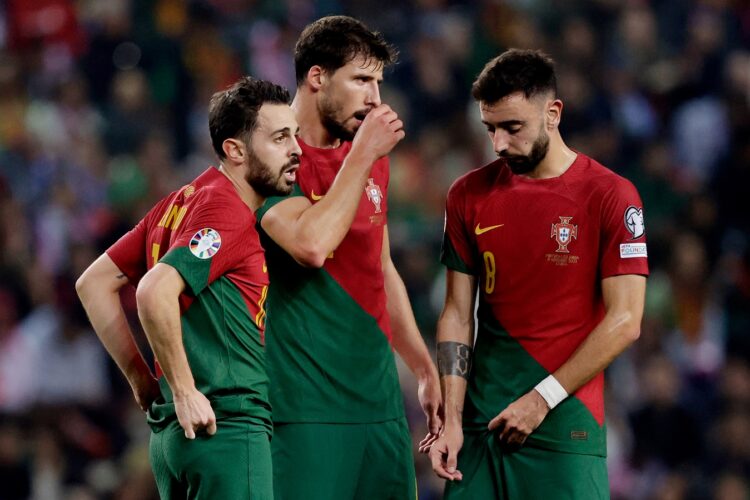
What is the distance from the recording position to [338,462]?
451 cm

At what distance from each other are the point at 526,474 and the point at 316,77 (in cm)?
164

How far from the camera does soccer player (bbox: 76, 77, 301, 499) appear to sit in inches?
149

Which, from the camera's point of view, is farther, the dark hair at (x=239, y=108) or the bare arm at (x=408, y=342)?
the bare arm at (x=408, y=342)

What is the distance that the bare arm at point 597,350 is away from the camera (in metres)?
4.41

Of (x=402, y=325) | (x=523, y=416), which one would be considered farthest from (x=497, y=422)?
(x=402, y=325)

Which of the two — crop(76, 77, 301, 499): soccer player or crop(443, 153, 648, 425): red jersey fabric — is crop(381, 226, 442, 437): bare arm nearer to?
crop(443, 153, 648, 425): red jersey fabric

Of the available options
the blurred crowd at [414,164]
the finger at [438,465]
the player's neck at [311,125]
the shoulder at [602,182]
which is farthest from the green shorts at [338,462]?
the blurred crowd at [414,164]

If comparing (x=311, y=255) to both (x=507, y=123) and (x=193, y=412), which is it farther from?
(x=507, y=123)

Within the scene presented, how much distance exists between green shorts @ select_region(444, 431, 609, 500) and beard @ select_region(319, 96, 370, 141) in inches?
47.4

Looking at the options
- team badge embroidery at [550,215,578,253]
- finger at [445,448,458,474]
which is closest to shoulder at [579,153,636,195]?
team badge embroidery at [550,215,578,253]

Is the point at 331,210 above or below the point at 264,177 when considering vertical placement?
below

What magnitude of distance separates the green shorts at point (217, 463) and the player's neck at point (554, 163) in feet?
4.86

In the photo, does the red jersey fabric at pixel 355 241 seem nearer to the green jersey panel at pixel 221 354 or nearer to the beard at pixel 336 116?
the beard at pixel 336 116

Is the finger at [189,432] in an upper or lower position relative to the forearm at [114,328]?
lower
